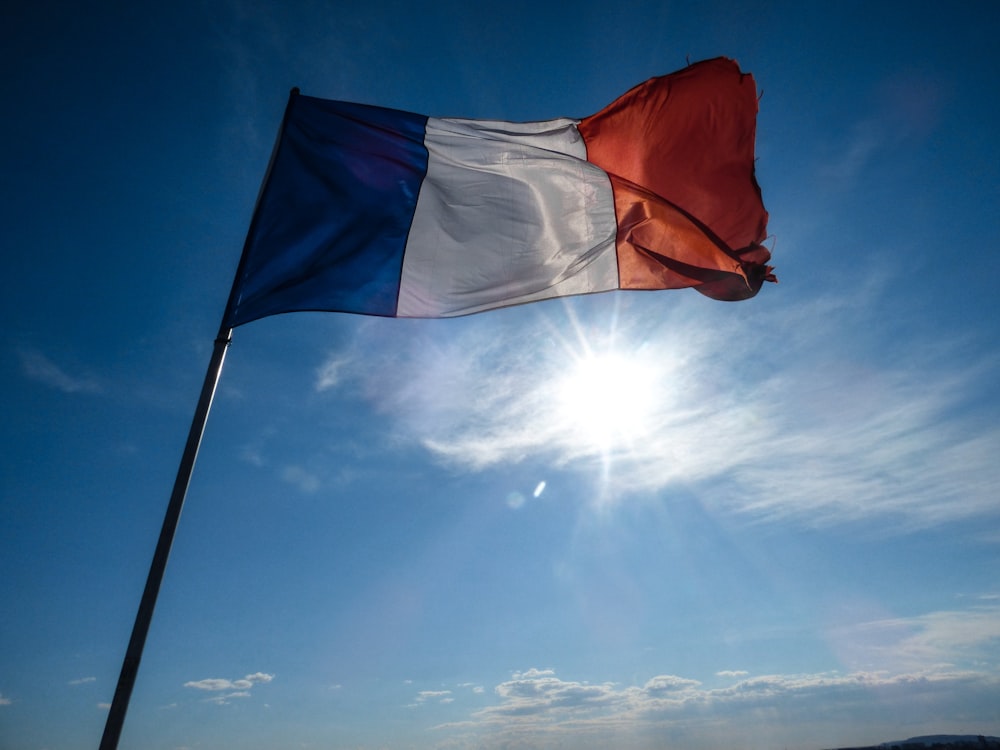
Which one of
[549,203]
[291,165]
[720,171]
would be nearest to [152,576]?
[291,165]

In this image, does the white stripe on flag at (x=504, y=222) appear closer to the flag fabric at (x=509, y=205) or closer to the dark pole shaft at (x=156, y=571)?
the flag fabric at (x=509, y=205)

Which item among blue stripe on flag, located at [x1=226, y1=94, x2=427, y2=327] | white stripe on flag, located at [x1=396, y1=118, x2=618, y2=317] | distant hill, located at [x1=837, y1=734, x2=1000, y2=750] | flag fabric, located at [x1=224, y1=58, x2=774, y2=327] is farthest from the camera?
distant hill, located at [x1=837, y1=734, x2=1000, y2=750]

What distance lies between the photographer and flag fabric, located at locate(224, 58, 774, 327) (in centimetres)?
955

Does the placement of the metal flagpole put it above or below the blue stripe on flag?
below

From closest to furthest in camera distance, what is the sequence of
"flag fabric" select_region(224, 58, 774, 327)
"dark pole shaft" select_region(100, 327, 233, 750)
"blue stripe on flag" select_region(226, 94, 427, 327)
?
1. "dark pole shaft" select_region(100, 327, 233, 750)
2. "blue stripe on flag" select_region(226, 94, 427, 327)
3. "flag fabric" select_region(224, 58, 774, 327)

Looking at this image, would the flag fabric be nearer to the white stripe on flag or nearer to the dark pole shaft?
the white stripe on flag

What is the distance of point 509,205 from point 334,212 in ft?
9.39

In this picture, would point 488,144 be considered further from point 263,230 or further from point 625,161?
point 263,230

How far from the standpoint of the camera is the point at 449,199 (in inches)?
424

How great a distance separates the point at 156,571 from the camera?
614 cm

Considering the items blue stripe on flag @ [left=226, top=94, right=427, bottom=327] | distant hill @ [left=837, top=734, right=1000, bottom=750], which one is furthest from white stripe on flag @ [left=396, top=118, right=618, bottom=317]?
distant hill @ [left=837, top=734, right=1000, bottom=750]

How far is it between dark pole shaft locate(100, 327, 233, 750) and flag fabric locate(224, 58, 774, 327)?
6.47ft

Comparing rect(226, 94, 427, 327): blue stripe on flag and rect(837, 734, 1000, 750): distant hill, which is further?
rect(837, 734, 1000, 750): distant hill

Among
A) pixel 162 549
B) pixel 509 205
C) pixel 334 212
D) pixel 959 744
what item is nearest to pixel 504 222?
pixel 509 205
